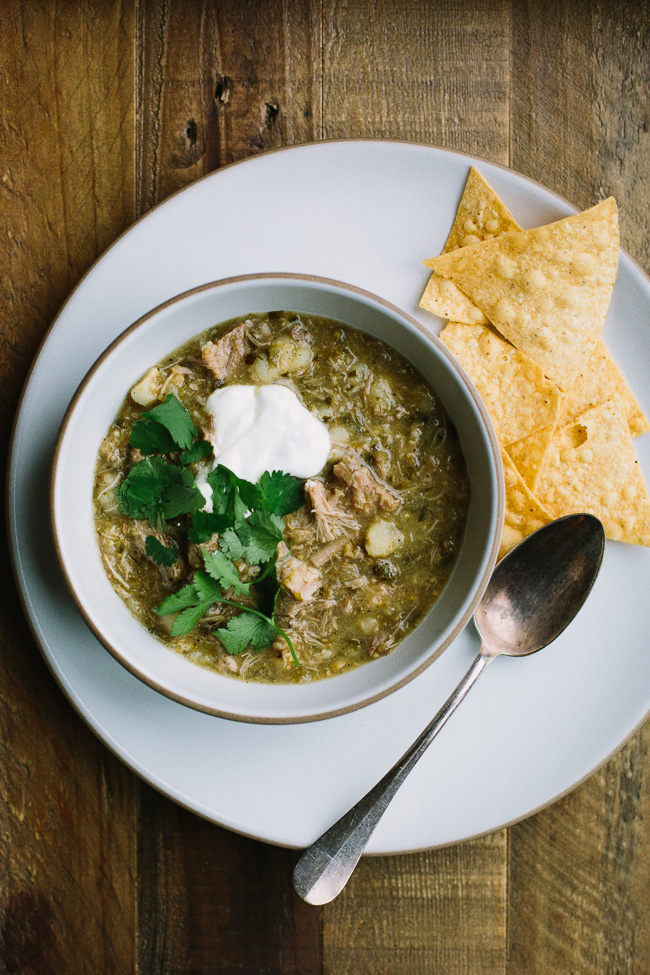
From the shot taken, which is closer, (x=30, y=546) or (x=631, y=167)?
(x=30, y=546)

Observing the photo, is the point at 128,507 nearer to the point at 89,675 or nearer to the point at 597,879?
the point at 89,675

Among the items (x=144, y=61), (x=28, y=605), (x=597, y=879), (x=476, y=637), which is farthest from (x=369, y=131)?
(x=597, y=879)

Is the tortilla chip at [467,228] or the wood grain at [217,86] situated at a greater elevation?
the wood grain at [217,86]

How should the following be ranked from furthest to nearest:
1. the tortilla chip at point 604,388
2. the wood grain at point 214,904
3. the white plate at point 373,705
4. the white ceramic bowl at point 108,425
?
the wood grain at point 214,904 → the tortilla chip at point 604,388 → the white plate at point 373,705 → the white ceramic bowl at point 108,425

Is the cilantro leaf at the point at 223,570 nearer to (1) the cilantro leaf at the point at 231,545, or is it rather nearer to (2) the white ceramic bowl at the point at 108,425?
(1) the cilantro leaf at the point at 231,545

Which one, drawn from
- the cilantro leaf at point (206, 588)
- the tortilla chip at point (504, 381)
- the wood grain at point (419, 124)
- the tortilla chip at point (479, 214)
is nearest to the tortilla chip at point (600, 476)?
the tortilla chip at point (504, 381)

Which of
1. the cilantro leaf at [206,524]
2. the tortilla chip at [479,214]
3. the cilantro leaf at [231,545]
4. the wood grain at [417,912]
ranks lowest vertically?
the wood grain at [417,912]

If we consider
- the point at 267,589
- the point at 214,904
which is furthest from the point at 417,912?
the point at 267,589
